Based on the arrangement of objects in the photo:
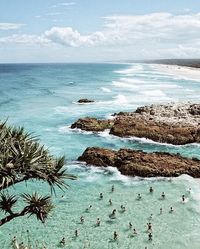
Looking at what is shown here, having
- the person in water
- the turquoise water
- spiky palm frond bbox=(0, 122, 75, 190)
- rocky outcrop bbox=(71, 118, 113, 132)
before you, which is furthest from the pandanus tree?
rocky outcrop bbox=(71, 118, 113, 132)

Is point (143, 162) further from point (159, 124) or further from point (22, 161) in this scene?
point (22, 161)

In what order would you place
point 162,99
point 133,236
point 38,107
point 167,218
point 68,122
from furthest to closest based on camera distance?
point 162,99, point 38,107, point 68,122, point 167,218, point 133,236

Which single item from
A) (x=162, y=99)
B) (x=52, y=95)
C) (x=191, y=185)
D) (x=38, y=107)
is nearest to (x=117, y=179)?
(x=191, y=185)

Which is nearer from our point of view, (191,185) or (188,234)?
(188,234)

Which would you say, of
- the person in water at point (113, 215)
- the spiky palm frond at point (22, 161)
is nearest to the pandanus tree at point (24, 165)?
the spiky palm frond at point (22, 161)

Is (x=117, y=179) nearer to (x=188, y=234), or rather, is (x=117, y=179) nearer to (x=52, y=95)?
(x=188, y=234)

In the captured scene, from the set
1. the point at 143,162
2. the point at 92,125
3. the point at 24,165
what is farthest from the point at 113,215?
the point at 92,125

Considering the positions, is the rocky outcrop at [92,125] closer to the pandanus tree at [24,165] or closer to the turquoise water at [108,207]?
the turquoise water at [108,207]
